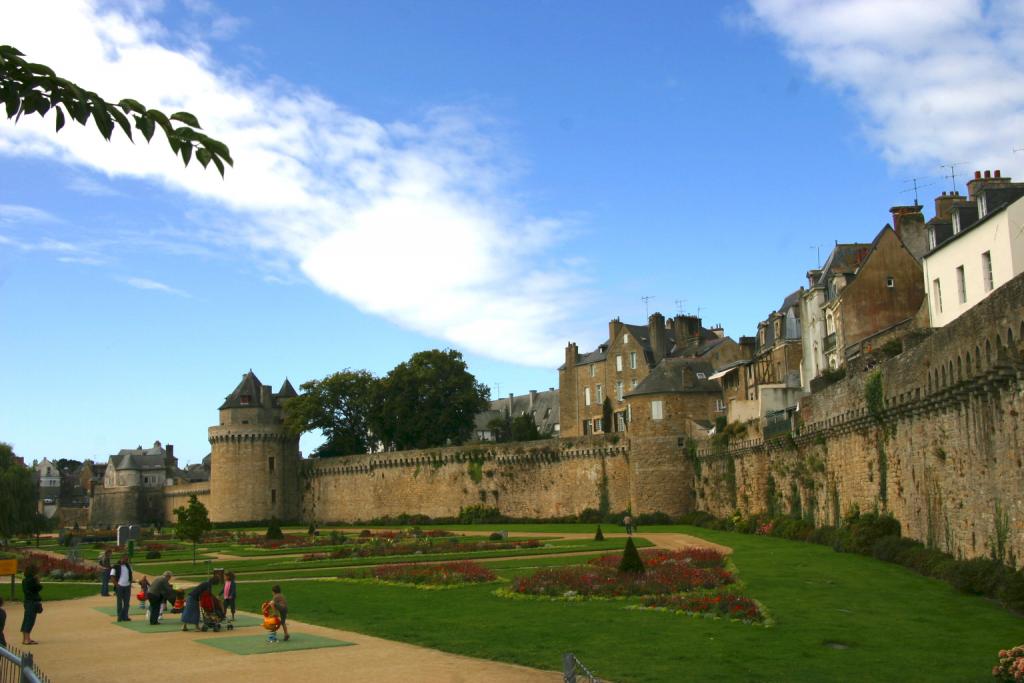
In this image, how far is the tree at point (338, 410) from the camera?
7919cm

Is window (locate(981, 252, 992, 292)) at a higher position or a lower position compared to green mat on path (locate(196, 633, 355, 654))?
higher

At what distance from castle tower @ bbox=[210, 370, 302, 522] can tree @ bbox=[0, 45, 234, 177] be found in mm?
73350

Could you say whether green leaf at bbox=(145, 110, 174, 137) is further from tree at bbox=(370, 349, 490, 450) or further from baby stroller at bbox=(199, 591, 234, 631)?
tree at bbox=(370, 349, 490, 450)

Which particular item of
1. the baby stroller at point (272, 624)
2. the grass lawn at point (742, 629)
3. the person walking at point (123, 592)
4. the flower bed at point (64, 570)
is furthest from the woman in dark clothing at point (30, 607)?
the flower bed at point (64, 570)

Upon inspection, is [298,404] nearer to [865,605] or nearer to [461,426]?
[461,426]

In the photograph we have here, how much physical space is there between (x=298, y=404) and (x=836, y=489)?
173 feet

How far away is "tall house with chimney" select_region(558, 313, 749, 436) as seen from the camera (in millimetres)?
78125

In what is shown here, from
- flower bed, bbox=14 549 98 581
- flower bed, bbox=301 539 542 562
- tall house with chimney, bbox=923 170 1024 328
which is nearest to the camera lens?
tall house with chimney, bbox=923 170 1024 328

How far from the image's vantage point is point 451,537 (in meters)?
47.2

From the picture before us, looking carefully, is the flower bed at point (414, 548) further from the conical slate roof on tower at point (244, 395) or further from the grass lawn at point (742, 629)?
the conical slate roof on tower at point (244, 395)

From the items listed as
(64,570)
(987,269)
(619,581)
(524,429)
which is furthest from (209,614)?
(524,429)

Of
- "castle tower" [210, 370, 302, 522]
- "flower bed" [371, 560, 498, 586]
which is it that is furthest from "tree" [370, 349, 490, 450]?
"flower bed" [371, 560, 498, 586]

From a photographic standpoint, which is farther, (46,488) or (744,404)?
(46,488)

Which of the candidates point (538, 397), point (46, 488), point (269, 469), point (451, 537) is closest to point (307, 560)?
point (451, 537)
